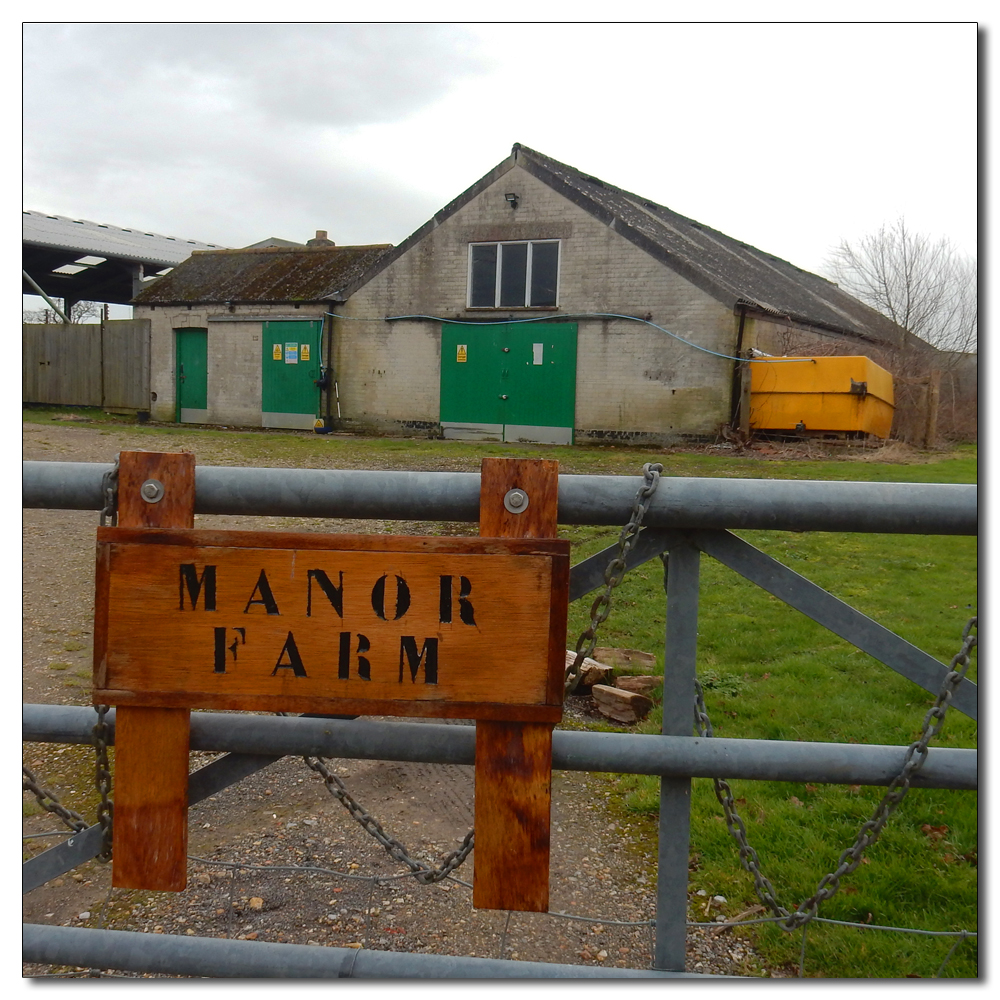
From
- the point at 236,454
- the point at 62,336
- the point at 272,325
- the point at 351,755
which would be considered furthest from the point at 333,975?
the point at 62,336

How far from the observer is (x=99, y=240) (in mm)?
29078

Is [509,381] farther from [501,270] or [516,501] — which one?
[516,501]

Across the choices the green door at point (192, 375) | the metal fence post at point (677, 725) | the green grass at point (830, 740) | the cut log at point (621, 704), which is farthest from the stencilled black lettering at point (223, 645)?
the green door at point (192, 375)

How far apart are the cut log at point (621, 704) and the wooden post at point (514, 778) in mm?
2926

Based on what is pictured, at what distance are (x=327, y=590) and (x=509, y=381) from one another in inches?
761

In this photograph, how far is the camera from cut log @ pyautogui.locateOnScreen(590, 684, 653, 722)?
4.49m

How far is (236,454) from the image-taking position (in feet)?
48.2

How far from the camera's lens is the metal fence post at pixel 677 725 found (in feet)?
5.21

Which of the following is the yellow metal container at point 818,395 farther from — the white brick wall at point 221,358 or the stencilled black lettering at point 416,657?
the stencilled black lettering at point 416,657

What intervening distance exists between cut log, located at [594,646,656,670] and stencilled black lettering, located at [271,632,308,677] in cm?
377

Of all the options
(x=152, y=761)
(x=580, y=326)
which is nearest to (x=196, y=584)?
(x=152, y=761)

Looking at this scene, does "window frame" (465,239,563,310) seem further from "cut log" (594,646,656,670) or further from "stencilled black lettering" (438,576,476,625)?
"stencilled black lettering" (438,576,476,625)

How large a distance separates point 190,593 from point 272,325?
875 inches

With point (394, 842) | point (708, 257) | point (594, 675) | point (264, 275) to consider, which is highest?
point (708, 257)
